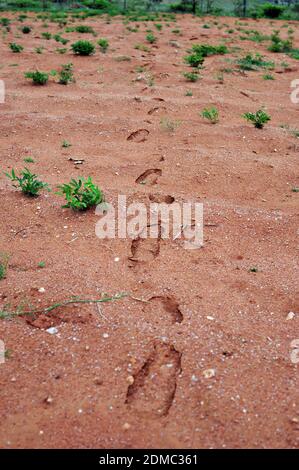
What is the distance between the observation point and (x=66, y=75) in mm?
7480

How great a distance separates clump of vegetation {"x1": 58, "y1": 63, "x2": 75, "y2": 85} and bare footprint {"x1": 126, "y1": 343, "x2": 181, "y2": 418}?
606cm

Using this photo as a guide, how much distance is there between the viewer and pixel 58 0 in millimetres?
24641

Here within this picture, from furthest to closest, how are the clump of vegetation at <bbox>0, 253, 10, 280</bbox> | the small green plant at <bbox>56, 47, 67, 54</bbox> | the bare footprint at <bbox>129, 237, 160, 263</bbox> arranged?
the small green plant at <bbox>56, 47, 67, 54</bbox>, the bare footprint at <bbox>129, 237, 160, 263</bbox>, the clump of vegetation at <bbox>0, 253, 10, 280</bbox>

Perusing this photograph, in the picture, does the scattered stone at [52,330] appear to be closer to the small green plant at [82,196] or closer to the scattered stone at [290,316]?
the small green plant at [82,196]

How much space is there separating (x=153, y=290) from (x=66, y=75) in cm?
575

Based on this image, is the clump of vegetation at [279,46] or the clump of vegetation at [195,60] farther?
the clump of vegetation at [279,46]

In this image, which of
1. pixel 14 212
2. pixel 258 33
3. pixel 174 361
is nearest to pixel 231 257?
pixel 174 361

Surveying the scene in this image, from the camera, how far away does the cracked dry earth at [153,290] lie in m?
2.13

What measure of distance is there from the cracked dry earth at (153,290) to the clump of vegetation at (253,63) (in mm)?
3451

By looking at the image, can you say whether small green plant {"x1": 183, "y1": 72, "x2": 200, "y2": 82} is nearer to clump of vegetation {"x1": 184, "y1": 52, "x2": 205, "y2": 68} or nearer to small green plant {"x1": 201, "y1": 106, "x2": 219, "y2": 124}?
clump of vegetation {"x1": 184, "y1": 52, "x2": 205, "y2": 68}

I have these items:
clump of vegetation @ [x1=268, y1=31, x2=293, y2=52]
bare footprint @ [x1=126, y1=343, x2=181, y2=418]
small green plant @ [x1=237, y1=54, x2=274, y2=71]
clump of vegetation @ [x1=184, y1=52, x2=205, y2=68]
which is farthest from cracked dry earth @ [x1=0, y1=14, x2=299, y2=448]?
clump of vegetation @ [x1=268, y1=31, x2=293, y2=52]

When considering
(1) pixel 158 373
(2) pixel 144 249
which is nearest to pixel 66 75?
(2) pixel 144 249

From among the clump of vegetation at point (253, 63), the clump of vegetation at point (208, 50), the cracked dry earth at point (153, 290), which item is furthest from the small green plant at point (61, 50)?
the cracked dry earth at point (153, 290)

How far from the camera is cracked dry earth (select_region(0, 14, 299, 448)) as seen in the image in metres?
2.13
